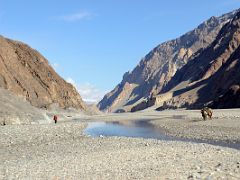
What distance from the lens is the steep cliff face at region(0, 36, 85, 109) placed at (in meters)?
102

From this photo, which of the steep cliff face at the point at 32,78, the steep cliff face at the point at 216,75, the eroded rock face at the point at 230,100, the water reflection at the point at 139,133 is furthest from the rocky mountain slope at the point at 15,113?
the steep cliff face at the point at 216,75

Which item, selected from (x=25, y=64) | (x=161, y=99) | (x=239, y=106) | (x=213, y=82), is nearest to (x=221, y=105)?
(x=239, y=106)

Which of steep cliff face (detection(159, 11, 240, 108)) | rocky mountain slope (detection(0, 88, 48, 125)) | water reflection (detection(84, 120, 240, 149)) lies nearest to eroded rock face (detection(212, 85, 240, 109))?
steep cliff face (detection(159, 11, 240, 108))

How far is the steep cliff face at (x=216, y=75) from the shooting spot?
396 ft

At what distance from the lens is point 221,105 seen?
105 m

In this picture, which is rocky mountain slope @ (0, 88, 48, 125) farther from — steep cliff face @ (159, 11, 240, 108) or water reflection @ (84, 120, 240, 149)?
steep cliff face @ (159, 11, 240, 108)

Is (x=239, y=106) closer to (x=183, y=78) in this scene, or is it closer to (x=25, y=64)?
(x=25, y=64)

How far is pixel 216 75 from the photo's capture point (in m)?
146

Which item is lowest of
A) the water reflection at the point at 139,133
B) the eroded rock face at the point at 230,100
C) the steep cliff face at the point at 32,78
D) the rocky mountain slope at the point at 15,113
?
the water reflection at the point at 139,133

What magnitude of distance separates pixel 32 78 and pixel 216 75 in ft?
200

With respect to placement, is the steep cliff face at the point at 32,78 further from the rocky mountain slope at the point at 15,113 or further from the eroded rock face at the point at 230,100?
the eroded rock face at the point at 230,100

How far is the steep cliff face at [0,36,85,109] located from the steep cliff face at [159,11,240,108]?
1409 inches

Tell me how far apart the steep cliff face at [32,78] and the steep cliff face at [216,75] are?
117 feet

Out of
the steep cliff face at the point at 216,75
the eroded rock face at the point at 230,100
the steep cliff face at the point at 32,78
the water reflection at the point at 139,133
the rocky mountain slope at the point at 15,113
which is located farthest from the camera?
the steep cliff face at the point at 216,75
